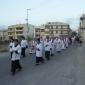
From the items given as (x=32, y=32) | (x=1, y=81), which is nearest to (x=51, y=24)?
(x=32, y=32)

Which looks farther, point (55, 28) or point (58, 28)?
point (58, 28)

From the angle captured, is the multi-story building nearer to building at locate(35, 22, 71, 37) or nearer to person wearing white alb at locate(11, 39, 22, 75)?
building at locate(35, 22, 71, 37)

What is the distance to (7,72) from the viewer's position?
52.9ft

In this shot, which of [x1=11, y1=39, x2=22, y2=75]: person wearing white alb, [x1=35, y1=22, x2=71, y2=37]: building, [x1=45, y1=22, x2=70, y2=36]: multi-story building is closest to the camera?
[x1=11, y1=39, x2=22, y2=75]: person wearing white alb

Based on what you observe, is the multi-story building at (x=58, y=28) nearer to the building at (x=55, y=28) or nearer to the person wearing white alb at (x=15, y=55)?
the building at (x=55, y=28)

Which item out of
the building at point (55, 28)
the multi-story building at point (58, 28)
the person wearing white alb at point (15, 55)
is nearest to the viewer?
the person wearing white alb at point (15, 55)

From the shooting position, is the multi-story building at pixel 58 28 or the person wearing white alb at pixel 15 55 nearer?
the person wearing white alb at pixel 15 55

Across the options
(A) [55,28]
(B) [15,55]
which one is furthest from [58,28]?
(B) [15,55]

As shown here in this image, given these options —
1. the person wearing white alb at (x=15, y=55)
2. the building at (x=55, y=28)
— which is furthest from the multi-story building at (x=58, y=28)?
the person wearing white alb at (x=15, y=55)

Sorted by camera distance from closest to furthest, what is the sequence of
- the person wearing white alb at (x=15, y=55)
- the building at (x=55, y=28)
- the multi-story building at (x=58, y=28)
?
the person wearing white alb at (x=15, y=55) < the building at (x=55, y=28) < the multi-story building at (x=58, y=28)

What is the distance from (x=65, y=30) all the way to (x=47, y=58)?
153m

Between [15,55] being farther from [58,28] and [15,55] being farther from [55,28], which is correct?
[58,28]

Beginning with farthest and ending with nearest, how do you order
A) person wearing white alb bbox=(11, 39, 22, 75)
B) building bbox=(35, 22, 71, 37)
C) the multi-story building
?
A: the multi-story building
building bbox=(35, 22, 71, 37)
person wearing white alb bbox=(11, 39, 22, 75)

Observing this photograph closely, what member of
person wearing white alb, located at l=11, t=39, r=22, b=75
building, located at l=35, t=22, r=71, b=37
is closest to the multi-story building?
building, located at l=35, t=22, r=71, b=37
